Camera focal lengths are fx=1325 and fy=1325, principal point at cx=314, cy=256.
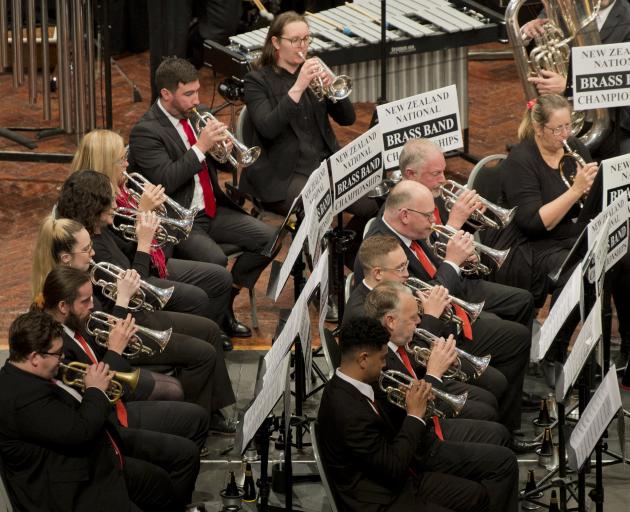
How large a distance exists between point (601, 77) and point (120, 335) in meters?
3.39

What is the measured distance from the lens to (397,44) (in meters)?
9.66

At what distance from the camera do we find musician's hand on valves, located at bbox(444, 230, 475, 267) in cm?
685

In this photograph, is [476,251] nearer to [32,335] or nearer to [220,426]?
[220,426]

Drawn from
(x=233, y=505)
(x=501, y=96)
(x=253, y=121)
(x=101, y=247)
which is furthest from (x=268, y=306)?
(x=501, y=96)

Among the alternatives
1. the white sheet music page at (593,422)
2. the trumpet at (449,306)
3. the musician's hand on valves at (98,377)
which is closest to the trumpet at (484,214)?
the trumpet at (449,306)

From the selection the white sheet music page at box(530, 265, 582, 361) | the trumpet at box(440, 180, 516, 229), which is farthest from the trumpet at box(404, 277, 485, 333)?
the white sheet music page at box(530, 265, 582, 361)

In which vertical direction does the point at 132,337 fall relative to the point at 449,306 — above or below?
below

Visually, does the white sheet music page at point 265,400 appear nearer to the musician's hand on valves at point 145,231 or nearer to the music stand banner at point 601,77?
the musician's hand on valves at point 145,231

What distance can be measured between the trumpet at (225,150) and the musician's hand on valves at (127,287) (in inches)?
62.8

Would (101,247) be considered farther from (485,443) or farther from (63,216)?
(485,443)

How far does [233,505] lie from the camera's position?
616cm

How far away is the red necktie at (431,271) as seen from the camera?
6762mm

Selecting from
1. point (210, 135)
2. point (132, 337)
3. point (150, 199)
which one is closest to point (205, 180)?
point (210, 135)

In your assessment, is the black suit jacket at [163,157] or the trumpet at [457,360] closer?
the trumpet at [457,360]
